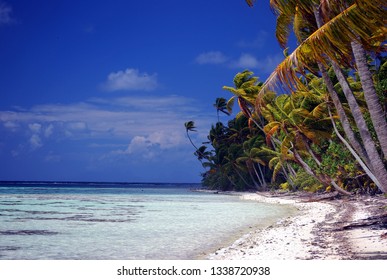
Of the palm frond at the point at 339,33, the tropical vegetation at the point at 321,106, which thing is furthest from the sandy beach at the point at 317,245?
the palm frond at the point at 339,33

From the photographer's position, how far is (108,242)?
426 inches

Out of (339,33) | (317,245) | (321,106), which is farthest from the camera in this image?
(321,106)

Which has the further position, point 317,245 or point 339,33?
point 317,245

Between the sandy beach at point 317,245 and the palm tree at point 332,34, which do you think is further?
the sandy beach at point 317,245

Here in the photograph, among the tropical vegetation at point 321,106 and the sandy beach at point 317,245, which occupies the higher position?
the tropical vegetation at point 321,106

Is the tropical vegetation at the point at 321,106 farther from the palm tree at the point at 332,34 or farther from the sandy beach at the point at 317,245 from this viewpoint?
the sandy beach at the point at 317,245

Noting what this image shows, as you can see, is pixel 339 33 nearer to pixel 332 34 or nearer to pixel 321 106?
pixel 332 34

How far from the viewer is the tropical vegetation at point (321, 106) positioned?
21.8 feet

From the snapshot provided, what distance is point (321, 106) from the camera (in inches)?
745

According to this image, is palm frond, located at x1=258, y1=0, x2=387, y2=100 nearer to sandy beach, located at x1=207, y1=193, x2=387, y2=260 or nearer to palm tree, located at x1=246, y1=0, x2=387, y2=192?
palm tree, located at x1=246, y1=0, x2=387, y2=192

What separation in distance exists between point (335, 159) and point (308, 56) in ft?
51.2

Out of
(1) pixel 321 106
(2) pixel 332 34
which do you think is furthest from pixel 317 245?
(1) pixel 321 106

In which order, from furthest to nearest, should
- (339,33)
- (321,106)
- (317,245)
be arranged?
(321,106)
(317,245)
(339,33)
